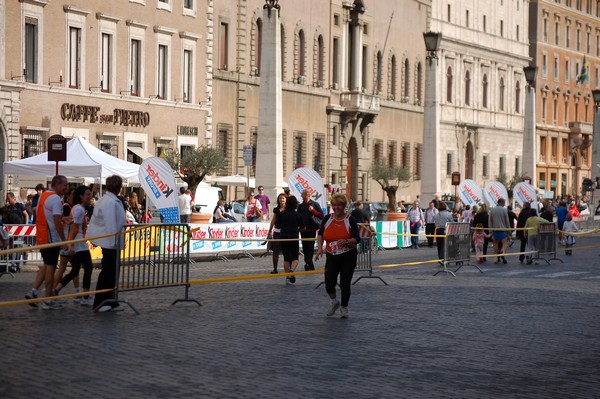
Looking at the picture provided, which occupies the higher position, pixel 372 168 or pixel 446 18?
pixel 446 18

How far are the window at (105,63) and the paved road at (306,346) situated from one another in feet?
81.7

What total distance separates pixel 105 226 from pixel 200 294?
3975mm

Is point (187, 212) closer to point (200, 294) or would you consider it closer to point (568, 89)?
point (200, 294)

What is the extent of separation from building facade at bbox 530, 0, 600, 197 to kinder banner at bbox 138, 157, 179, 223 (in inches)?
2956

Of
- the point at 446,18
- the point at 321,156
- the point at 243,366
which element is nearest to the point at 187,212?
the point at 243,366

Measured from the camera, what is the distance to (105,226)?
19641 mm

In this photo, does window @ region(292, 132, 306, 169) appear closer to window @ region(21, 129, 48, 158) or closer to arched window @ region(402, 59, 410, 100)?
arched window @ region(402, 59, 410, 100)

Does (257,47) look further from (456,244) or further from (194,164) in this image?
(456,244)

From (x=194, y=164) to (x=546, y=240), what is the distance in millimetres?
15642

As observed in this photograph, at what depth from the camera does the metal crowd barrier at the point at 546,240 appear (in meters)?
38.1

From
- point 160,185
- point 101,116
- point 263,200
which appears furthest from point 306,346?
point 101,116

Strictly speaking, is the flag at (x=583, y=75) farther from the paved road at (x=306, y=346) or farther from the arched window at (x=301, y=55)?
the paved road at (x=306, y=346)

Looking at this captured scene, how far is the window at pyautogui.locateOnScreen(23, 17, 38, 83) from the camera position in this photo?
45156mm

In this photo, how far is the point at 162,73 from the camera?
54.1 m
